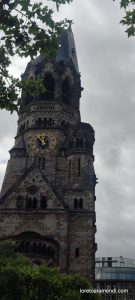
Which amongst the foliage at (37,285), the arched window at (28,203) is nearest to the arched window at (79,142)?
the arched window at (28,203)

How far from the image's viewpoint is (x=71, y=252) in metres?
46.4

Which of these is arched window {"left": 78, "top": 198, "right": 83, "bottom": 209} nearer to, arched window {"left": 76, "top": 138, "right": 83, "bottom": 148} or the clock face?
arched window {"left": 76, "top": 138, "right": 83, "bottom": 148}

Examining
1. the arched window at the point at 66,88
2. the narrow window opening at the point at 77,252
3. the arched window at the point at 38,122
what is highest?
the arched window at the point at 66,88

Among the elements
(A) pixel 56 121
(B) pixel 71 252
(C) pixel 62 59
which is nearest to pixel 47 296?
(B) pixel 71 252

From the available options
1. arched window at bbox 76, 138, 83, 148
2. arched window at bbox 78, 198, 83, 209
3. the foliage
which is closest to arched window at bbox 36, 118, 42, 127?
arched window at bbox 76, 138, 83, 148

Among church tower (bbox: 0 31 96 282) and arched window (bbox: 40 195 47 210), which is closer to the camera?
church tower (bbox: 0 31 96 282)

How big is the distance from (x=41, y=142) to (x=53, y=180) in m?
6.31

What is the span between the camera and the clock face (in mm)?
55531

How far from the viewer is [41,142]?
2219 inches

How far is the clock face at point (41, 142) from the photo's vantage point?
182ft

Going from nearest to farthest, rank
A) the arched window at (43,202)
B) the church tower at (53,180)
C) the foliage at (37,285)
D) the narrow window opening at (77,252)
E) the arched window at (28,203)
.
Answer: the foliage at (37,285) → the church tower at (53,180) → the narrow window opening at (77,252) → the arched window at (43,202) → the arched window at (28,203)

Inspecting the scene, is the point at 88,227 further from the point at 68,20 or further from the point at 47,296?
the point at 68,20

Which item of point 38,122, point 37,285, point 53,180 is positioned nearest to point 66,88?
point 38,122

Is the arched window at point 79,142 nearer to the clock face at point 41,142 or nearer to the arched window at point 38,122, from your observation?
the clock face at point 41,142
